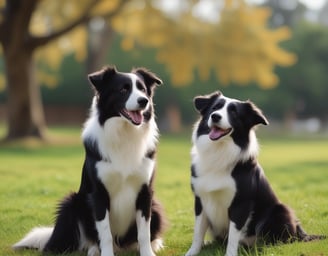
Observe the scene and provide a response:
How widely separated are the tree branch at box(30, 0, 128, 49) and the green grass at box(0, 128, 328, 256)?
12.2ft

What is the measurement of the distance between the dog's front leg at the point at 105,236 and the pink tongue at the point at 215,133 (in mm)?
1247

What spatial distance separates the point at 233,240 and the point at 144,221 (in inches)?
34.7

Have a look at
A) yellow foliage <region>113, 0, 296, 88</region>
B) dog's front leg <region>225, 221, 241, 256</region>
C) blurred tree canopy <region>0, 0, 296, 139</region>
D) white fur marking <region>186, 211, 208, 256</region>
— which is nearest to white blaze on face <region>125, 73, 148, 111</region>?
white fur marking <region>186, 211, 208, 256</region>

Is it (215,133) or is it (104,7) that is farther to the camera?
(104,7)

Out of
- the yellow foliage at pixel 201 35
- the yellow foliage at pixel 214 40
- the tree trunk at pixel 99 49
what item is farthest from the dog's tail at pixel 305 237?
the tree trunk at pixel 99 49

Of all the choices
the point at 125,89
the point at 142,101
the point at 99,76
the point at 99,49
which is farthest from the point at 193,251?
the point at 99,49

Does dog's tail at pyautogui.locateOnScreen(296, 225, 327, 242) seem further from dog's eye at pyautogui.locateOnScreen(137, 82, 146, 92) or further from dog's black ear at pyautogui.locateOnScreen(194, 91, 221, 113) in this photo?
dog's eye at pyautogui.locateOnScreen(137, 82, 146, 92)

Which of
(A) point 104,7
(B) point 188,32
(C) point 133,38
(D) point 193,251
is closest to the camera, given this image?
(D) point 193,251

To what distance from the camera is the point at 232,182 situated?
17.1ft

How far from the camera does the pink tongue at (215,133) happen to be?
5.20m

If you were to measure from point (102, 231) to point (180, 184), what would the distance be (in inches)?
230

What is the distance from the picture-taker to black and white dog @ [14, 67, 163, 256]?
5.13 meters

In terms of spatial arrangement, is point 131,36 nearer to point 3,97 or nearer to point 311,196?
point 311,196

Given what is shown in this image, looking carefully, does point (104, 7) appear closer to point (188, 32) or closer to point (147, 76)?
point (188, 32)
